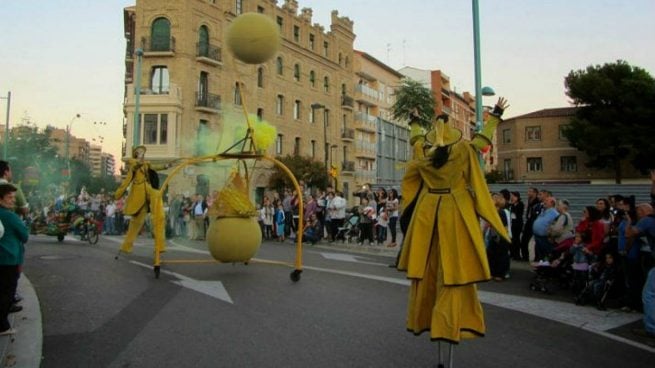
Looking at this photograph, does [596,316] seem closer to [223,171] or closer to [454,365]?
[454,365]

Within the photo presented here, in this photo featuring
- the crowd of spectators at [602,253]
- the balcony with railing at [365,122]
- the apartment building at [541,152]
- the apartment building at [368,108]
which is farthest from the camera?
the apartment building at [368,108]

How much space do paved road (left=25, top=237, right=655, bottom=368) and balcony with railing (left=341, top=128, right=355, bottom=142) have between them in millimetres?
49886

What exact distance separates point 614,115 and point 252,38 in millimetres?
47486

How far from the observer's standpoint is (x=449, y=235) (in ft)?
15.1

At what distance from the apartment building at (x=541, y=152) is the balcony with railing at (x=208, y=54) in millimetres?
35941

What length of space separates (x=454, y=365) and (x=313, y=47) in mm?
52311

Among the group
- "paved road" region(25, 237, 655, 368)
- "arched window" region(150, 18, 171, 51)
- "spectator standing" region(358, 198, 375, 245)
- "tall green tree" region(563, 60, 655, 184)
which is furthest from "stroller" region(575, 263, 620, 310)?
"tall green tree" region(563, 60, 655, 184)

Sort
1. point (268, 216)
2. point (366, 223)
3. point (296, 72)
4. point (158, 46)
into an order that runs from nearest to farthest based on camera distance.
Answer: point (366, 223)
point (268, 216)
point (158, 46)
point (296, 72)

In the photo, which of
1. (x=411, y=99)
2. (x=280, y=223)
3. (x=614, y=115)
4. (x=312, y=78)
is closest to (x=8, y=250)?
(x=280, y=223)

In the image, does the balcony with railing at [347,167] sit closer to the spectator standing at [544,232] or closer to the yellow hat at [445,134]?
the spectator standing at [544,232]

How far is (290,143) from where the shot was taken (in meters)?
50.1

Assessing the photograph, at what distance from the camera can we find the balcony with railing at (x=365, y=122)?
62562 mm

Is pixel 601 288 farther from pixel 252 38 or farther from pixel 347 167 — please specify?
pixel 347 167

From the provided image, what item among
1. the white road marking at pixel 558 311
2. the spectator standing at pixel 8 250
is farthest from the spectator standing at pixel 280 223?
the spectator standing at pixel 8 250
